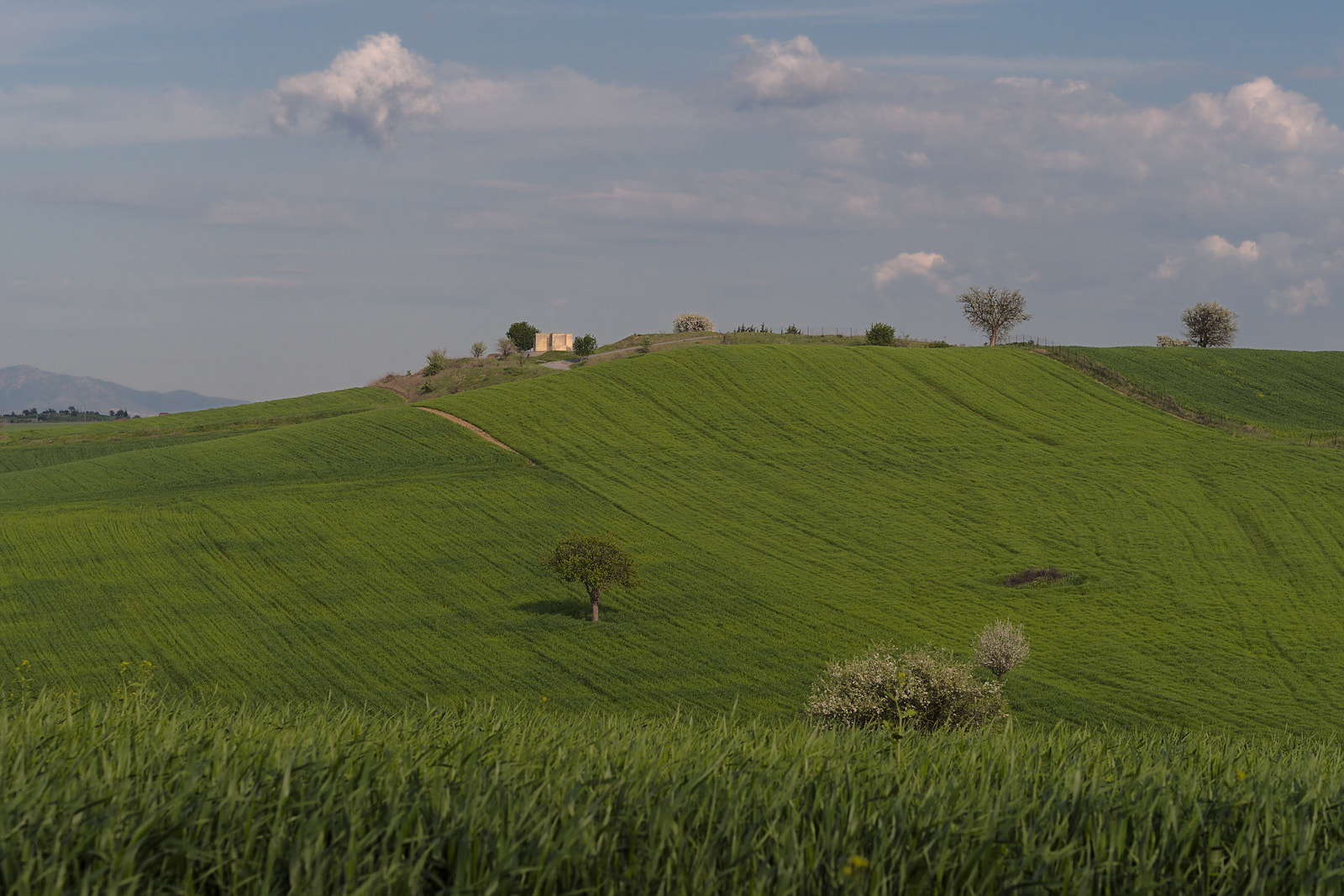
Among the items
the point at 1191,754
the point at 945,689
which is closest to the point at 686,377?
the point at 945,689

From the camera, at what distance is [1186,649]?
Answer: 1742 inches

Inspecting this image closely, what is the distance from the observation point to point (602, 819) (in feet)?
16.1

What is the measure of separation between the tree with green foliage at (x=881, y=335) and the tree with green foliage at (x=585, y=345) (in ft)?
176

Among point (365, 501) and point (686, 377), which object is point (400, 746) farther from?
point (686, 377)

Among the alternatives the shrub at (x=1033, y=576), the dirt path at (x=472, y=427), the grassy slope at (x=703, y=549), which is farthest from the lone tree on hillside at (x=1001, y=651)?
the dirt path at (x=472, y=427)

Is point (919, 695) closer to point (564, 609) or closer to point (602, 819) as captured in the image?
point (602, 819)

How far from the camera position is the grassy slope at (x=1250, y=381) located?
94938 millimetres

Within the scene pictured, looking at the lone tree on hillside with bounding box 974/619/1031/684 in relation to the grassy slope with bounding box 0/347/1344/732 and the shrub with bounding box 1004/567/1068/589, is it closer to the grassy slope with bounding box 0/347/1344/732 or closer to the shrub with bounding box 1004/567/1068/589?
the grassy slope with bounding box 0/347/1344/732

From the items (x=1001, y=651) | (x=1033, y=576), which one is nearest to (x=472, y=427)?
(x=1033, y=576)

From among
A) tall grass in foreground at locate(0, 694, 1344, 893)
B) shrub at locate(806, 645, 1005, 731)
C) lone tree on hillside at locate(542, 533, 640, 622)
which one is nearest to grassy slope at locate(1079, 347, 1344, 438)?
lone tree on hillside at locate(542, 533, 640, 622)

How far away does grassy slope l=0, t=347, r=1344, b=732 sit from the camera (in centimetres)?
4150

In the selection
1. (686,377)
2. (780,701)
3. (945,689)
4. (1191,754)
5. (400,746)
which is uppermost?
(686,377)

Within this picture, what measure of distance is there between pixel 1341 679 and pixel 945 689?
82.1 ft

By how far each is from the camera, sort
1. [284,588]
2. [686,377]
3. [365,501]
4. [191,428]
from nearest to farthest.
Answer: [284,588] < [365,501] < [686,377] < [191,428]
